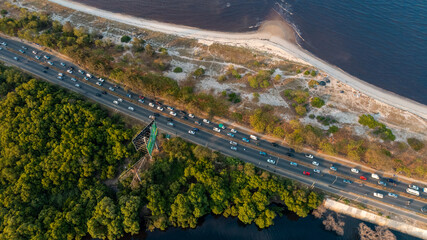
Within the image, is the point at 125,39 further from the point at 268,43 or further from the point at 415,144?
the point at 415,144

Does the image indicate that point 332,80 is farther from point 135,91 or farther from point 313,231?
point 135,91

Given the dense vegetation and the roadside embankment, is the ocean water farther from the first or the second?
the dense vegetation

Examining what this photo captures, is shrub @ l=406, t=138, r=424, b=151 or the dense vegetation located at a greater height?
shrub @ l=406, t=138, r=424, b=151

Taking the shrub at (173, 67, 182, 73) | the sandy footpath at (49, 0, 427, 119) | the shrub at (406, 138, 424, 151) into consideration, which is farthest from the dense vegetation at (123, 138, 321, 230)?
the sandy footpath at (49, 0, 427, 119)

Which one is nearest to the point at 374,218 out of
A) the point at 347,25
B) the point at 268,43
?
the point at 268,43

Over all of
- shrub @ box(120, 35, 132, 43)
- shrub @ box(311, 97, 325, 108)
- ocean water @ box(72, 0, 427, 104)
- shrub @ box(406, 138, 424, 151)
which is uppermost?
ocean water @ box(72, 0, 427, 104)

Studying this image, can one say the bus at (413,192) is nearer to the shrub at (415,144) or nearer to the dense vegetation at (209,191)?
the shrub at (415,144)

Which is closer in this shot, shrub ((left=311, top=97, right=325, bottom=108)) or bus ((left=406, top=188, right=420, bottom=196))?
bus ((left=406, top=188, right=420, bottom=196))

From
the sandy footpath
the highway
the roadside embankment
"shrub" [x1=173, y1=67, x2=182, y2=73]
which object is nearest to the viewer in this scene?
the roadside embankment
